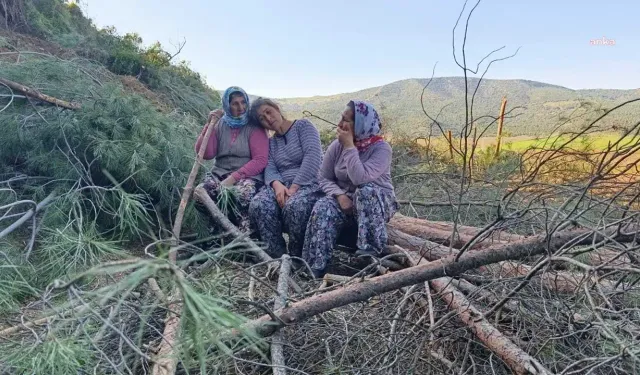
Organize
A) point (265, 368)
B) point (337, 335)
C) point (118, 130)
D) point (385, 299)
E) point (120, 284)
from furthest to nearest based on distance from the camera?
point (118, 130) → point (385, 299) → point (337, 335) → point (265, 368) → point (120, 284)

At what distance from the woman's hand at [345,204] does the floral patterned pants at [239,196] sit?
729 mm

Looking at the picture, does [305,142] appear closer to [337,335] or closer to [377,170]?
[377,170]

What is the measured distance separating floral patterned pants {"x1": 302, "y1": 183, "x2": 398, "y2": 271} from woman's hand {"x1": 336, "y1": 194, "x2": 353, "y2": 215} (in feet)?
0.07

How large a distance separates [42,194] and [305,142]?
73.8 inches

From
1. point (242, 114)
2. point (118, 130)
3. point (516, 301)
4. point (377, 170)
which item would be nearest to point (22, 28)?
point (118, 130)

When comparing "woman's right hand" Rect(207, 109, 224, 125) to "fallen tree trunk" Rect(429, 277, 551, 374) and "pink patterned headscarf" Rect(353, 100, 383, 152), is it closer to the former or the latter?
"pink patterned headscarf" Rect(353, 100, 383, 152)

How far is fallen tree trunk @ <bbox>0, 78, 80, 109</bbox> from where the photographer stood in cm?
327

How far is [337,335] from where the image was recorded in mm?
2053

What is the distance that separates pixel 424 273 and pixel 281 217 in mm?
1528

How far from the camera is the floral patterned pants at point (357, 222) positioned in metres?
2.86

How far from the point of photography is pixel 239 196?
3398 mm

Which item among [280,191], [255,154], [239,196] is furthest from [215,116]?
[280,191]

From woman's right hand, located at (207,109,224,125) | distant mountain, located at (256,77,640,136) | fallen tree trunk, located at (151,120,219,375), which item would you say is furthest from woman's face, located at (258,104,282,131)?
fallen tree trunk, located at (151,120,219,375)

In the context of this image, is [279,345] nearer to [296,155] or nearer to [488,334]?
[488,334]
